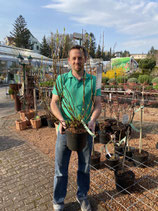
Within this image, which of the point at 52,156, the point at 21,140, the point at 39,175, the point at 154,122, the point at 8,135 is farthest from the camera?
the point at 154,122

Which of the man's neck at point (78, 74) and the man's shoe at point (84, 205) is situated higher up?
the man's neck at point (78, 74)

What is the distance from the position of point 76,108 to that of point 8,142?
302 cm

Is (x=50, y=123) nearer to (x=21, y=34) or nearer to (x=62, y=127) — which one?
(x=62, y=127)

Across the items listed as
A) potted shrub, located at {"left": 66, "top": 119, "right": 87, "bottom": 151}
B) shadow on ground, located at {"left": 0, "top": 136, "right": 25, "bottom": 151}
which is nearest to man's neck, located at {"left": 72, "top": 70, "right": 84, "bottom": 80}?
potted shrub, located at {"left": 66, "top": 119, "right": 87, "bottom": 151}

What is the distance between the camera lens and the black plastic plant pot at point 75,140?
159cm

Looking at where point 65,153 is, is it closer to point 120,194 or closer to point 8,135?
point 120,194

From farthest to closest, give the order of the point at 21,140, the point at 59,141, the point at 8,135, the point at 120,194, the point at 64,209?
A: the point at 8,135
the point at 21,140
the point at 120,194
the point at 64,209
the point at 59,141

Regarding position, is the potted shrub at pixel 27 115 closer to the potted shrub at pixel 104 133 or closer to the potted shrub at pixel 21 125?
the potted shrub at pixel 21 125

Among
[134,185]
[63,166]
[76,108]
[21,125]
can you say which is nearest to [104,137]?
[134,185]

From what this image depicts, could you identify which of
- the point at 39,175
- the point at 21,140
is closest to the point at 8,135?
the point at 21,140

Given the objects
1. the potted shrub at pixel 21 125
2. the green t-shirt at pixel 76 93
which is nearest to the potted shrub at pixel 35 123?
the potted shrub at pixel 21 125

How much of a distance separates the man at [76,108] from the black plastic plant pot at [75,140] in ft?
0.32

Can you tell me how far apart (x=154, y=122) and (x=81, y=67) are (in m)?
4.58

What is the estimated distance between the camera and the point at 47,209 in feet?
6.46
